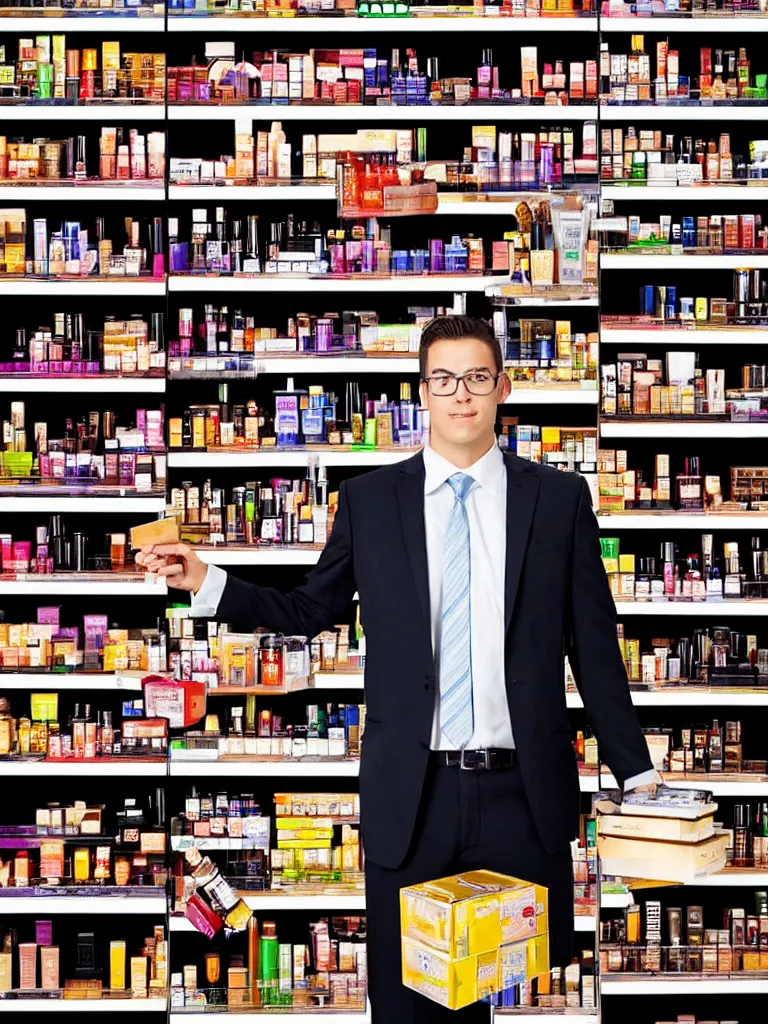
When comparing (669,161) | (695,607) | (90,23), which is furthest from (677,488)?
(90,23)

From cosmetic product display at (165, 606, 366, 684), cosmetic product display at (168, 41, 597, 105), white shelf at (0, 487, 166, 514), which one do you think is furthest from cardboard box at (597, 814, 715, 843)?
cosmetic product display at (168, 41, 597, 105)

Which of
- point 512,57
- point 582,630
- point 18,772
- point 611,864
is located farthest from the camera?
point 512,57

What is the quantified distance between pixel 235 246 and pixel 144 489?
3.26ft

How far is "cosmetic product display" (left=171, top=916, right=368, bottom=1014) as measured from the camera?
476 centimetres

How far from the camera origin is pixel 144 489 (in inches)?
192

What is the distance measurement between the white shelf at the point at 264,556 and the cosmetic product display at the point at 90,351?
717mm

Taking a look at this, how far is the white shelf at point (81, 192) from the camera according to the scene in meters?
4.87

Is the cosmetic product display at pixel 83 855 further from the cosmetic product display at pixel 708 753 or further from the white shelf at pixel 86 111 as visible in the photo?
the white shelf at pixel 86 111

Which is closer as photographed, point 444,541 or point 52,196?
point 444,541

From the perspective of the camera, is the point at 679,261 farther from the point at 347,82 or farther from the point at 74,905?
the point at 74,905

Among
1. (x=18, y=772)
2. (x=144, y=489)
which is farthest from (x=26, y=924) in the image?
(x=144, y=489)

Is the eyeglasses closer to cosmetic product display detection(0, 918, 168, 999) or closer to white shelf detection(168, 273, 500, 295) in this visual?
white shelf detection(168, 273, 500, 295)

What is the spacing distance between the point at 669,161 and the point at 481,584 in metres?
2.82

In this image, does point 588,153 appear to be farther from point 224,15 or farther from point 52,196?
point 52,196
